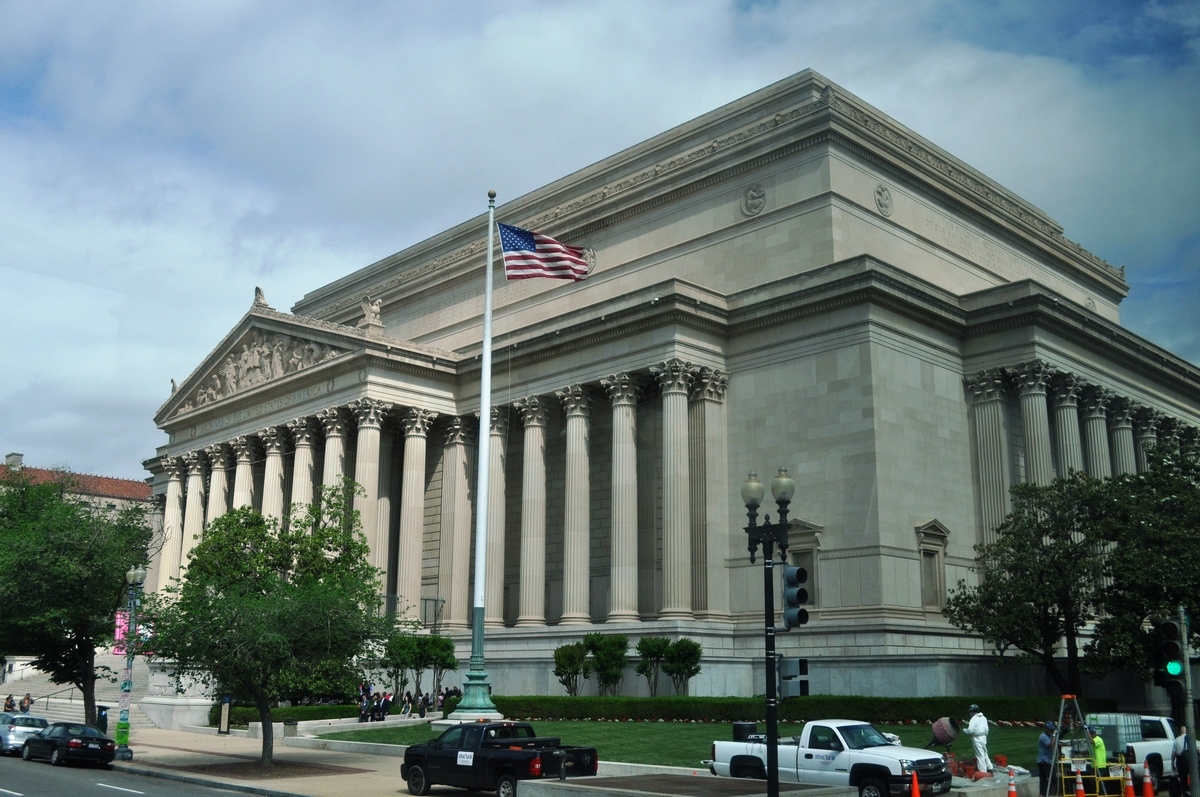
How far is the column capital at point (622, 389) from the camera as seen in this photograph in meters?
52.8

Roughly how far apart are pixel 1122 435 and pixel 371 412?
3642cm

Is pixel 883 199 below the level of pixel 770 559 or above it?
above

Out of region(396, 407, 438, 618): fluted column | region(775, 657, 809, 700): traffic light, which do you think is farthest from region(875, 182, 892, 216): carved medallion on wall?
region(775, 657, 809, 700): traffic light

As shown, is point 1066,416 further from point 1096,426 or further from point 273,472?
point 273,472

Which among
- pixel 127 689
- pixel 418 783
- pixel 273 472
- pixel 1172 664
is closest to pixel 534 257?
pixel 418 783

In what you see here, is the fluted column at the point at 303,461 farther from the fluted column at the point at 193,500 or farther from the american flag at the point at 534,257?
the american flag at the point at 534,257

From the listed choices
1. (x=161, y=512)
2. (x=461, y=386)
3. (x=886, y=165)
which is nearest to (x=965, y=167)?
(x=886, y=165)

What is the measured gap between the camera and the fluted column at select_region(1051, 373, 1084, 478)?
166 feet

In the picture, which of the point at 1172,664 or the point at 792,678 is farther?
the point at 792,678

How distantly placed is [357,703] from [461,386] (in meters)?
17.9

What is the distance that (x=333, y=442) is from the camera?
61.3 m

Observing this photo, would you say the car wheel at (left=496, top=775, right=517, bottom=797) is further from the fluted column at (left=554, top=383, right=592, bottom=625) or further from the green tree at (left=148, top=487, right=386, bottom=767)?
the fluted column at (left=554, top=383, right=592, bottom=625)

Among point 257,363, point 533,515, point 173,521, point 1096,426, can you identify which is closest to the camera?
point 1096,426

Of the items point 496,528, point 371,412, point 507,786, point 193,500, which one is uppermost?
point 371,412
